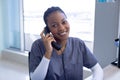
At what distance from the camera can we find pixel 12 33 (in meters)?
3.24

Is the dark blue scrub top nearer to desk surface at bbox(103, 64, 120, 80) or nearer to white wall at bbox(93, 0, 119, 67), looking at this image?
desk surface at bbox(103, 64, 120, 80)

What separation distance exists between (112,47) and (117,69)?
1.31ft

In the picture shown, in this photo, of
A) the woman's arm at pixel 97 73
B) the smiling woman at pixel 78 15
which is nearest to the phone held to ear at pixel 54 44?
the woman's arm at pixel 97 73

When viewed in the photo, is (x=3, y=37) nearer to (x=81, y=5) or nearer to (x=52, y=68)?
(x=81, y=5)

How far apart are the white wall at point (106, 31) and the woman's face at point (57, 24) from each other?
838mm

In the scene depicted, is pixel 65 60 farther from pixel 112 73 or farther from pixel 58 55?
pixel 112 73

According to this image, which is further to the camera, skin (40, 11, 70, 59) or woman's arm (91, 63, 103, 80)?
woman's arm (91, 63, 103, 80)

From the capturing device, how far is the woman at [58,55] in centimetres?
100

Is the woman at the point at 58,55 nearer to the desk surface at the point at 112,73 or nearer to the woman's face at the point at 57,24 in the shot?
the woman's face at the point at 57,24

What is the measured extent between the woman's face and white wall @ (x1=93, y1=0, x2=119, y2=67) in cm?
84

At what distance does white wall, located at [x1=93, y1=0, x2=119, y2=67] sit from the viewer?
1.73m

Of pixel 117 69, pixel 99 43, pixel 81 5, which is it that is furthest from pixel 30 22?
pixel 117 69

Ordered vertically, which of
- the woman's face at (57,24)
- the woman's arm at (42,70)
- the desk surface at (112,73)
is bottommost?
the desk surface at (112,73)

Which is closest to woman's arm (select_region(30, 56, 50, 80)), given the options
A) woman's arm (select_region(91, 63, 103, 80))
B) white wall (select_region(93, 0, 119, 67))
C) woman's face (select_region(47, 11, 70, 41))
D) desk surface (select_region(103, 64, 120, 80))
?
woman's face (select_region(47, 11, 70, 41))
